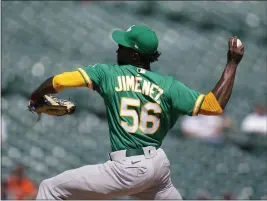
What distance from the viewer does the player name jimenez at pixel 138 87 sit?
3.91 m

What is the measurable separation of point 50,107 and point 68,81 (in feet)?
1.35

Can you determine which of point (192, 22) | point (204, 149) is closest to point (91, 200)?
point (204, 149)

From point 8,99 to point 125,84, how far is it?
20.7 ft

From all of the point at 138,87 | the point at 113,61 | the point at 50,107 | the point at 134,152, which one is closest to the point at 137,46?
the point at 138,87

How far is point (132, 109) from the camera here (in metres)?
3.92

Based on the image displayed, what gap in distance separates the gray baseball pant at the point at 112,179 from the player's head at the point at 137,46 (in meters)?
0.46

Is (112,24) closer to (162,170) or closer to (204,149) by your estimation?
(204,149)

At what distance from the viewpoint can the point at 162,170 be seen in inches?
156

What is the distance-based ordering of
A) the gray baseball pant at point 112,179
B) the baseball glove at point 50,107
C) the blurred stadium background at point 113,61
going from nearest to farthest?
the gray baseball pant at point 112,179, the baseball glove at point 50,107, the blurred stadium background at point 113,61

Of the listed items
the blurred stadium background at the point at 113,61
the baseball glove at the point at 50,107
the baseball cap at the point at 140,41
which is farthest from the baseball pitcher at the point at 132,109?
the blurred stadium background at the point at 113,61

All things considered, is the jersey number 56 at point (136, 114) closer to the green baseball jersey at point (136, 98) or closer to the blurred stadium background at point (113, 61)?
the green baseball jersey at point (136, 98)

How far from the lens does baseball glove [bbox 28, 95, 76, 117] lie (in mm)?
4176

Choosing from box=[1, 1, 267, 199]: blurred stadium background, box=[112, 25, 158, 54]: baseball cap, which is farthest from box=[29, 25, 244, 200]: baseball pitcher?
box=[1, 1, 267, 199]: blurred stadium background

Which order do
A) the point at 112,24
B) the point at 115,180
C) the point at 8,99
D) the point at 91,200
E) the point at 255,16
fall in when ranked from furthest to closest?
the point at 255,16 < the point at 112,24 < the point at 8,99 < the point at 91,200 < the point at 115,180
